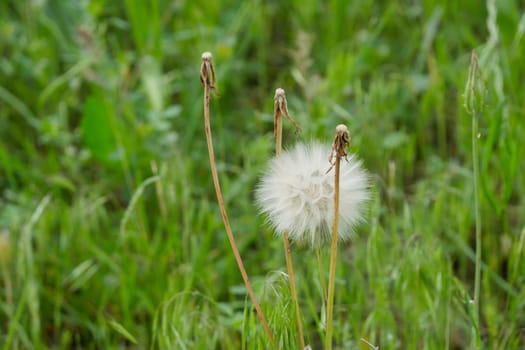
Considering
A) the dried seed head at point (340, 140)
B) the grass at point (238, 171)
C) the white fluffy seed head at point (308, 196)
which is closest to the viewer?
the dried seed head at point (340, 140)

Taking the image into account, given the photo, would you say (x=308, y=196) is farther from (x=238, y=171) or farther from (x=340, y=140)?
(x=238, y=171)

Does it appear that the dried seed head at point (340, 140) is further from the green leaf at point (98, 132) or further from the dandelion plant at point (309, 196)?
the green leaf at point (98, 132)

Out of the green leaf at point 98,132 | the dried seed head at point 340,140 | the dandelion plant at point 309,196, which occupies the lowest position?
the dandelion plant at point 309,196

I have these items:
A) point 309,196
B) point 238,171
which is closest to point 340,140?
point 309,196

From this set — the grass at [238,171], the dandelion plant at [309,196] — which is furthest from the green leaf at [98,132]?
the dandelion plant at [309,196]

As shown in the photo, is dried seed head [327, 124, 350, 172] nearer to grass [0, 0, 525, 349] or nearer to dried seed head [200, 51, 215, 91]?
dried seed head [200, 51, 215, 91]

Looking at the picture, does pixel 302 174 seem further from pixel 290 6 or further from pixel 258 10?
pixel 290 6
